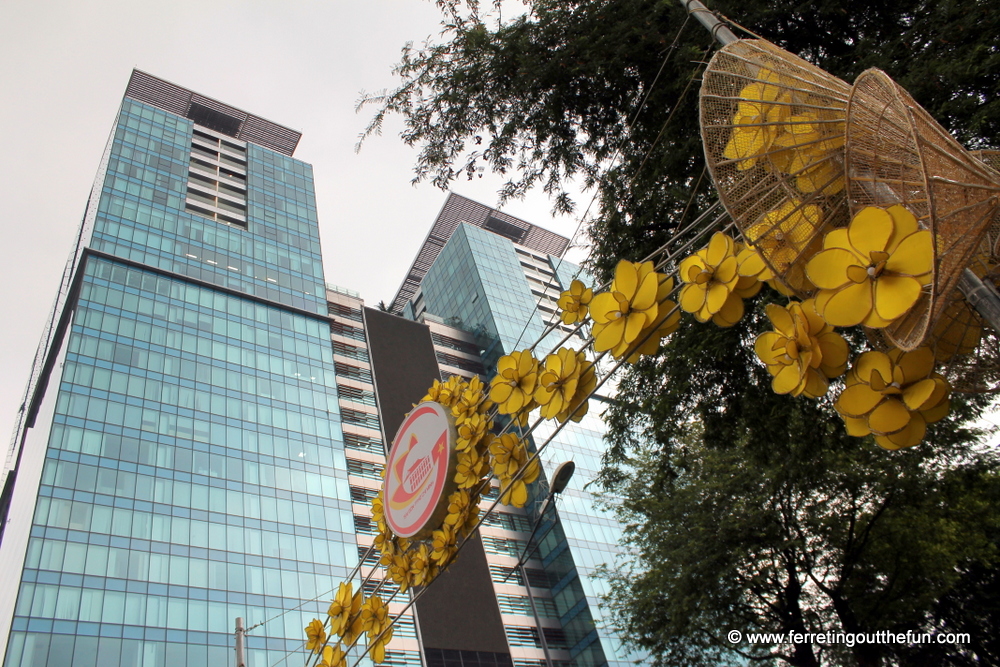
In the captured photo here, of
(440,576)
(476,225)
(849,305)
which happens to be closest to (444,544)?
(849,305)

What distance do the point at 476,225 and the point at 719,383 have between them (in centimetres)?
5594

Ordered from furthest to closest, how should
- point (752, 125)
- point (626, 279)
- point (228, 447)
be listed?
point (228, 447)
point (626, 279)
point (752, 125)

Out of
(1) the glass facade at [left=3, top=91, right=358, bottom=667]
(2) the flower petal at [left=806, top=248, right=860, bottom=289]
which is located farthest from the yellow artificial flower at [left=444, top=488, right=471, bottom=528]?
(1) the glass facade at [left=3, top=91, right=358, bottom=667]

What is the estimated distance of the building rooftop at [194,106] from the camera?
53.9 meters

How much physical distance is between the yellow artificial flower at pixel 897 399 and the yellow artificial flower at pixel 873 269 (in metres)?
0.30

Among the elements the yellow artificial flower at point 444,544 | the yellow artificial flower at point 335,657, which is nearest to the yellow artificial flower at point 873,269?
the yellow artificial flower at point 444,544

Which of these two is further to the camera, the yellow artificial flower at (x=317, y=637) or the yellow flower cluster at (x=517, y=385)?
the yellow artificial flower at (x=317, y=637)

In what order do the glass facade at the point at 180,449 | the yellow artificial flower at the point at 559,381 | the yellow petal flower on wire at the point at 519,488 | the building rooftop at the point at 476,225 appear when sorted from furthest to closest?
the building rooftop at the point at 476,225, the glass facade at the point at 180,449, the yellow petal flower on wire at the point at 519,488, the yellow artificial flower at the point at 559,381

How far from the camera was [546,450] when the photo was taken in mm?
45156

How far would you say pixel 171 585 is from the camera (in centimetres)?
2486

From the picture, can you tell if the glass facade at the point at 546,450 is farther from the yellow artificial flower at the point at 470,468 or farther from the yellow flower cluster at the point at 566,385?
the yellow flower cluster at the point at 566,385

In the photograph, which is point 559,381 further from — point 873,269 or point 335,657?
point 335,657

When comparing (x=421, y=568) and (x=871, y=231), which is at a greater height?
(x=421, y=568)

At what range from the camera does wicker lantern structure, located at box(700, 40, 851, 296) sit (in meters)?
2.13
